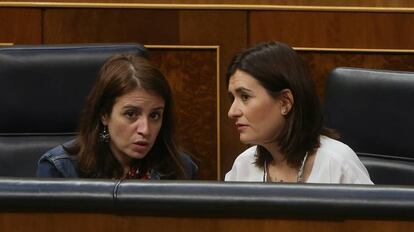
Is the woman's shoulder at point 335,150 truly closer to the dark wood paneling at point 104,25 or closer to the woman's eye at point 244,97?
the woman's eye at point 244,97

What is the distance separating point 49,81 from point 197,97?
2.10 feet

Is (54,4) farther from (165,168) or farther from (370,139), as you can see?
(370,139)

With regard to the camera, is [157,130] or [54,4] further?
[54,4]

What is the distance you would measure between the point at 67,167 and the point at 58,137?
13 cm

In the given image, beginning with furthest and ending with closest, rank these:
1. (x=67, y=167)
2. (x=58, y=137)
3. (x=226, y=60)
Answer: (x=226, y=60)
(x=58, y=137)
(x=67, y=167)

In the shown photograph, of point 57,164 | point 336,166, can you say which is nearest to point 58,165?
point 57,164

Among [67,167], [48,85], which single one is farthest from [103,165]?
[48,85]

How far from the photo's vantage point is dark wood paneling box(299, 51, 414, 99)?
1904 mm

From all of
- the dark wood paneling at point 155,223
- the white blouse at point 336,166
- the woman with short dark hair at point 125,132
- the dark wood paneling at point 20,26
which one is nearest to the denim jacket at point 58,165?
the woman with short dark hair at point 125,132

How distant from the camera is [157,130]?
1252 millimetres

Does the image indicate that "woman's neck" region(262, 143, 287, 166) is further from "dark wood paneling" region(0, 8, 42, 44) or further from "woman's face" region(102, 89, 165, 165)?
"dark wood paneling" region(0, 8, 42, 44)

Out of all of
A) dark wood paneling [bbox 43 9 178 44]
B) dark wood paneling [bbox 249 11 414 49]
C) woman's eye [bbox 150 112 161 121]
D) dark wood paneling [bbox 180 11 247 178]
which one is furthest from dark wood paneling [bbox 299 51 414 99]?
woman's eye [bbox 150 112 161 121]

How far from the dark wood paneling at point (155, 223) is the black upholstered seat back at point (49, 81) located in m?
0.61

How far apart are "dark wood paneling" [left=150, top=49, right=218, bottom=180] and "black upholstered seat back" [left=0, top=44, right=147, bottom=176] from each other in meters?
0.58
